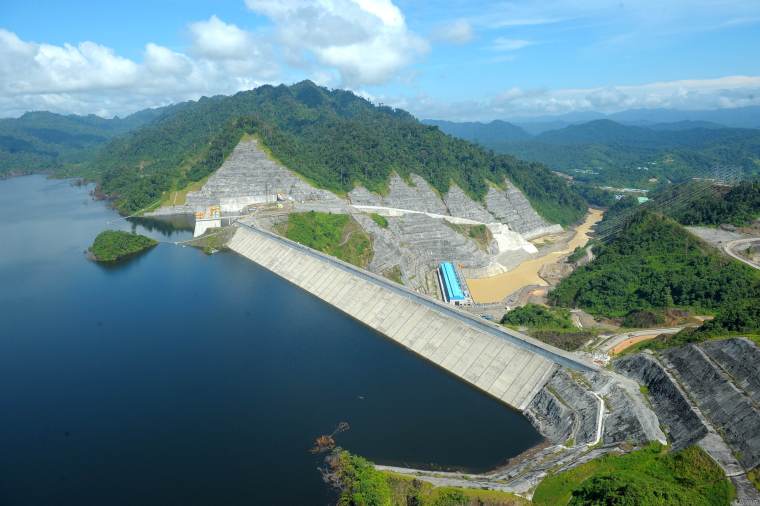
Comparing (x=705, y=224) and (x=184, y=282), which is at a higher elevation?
(x=705, y=224)

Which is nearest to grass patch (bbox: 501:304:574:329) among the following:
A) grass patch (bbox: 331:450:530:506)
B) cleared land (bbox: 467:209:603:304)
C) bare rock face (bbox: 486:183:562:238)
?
cleared land (bbox: 467:209:603:304)

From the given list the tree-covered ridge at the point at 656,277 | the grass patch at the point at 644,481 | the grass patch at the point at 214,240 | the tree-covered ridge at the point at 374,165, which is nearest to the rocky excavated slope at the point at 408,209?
the tree-covered ridge at the point at 374,165

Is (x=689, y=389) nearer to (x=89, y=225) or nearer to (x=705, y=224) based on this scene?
(x=705, y=224)

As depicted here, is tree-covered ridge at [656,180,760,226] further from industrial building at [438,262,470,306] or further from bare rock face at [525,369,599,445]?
bare rock face at [525,369,599,445]

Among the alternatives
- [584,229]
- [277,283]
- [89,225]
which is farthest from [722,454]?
[89,225]

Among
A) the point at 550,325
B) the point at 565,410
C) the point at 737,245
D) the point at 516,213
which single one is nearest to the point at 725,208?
the point at 737,245

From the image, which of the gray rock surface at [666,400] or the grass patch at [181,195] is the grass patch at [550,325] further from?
the grass patch at [181,195]

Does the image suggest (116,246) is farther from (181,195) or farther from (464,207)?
(464,207)
